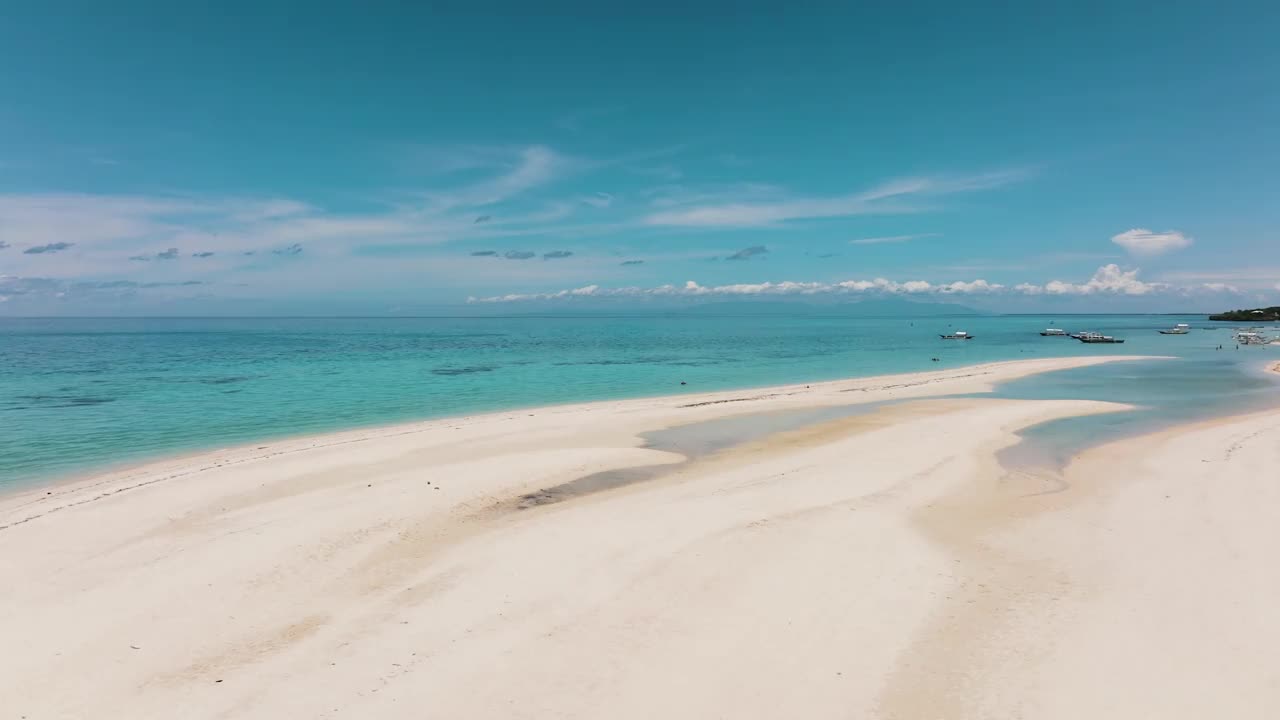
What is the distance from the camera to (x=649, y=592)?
10602 mm

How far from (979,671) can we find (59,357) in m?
96.8

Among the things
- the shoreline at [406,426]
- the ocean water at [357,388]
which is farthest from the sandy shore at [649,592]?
the ocean water at [357,388]

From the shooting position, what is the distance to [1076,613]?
9875 mm

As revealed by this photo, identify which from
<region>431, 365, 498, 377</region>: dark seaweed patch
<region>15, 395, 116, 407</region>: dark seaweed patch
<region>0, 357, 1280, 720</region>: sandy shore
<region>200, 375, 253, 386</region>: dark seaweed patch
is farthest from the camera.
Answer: <region>431, 365, 498, 377</region>: dark seaweed patch

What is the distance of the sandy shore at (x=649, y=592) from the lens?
7.95 metres

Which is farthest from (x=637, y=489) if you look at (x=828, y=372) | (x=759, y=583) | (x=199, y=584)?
(x=828, y=372)

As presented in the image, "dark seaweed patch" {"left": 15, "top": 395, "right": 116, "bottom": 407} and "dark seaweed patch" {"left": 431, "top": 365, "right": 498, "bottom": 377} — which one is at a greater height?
"dark seaweed patch" {"left": 15, "top": 395, "right": 116, "bottom": 407}

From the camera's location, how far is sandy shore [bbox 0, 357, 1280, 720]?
7.95 meters

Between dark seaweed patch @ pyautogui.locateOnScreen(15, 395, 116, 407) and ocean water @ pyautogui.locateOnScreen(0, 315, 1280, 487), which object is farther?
dark seaweed patch @ pyautogui.locateOnScreen(15, 395, 116, 407)

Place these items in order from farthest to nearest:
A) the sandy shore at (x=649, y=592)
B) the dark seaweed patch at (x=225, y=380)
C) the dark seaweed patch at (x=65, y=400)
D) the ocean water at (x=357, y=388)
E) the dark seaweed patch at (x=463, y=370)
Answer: the dark seaweed patch at (x=463, y=370) < the dark seaweed patch at (x=225, y=380) < the dark seaweed patch at (x=65, y=400) < the ocean water at (x=357, y=388) < the sandy shore at (x=649, y=592)

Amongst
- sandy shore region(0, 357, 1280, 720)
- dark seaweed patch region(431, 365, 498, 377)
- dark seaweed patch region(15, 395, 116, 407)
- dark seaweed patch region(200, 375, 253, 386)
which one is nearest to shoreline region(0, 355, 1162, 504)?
sandy shore region(0, 357, 1280, 720)

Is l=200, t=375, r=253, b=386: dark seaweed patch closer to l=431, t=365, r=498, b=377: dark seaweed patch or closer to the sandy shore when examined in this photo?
l=431, t=365, r=498, b=377: dark seaweed patch

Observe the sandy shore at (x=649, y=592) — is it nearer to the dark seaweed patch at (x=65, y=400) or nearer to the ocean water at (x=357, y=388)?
the ocean water at (x=357, y=388)

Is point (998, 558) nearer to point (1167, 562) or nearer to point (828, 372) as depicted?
point (1167, 562)
